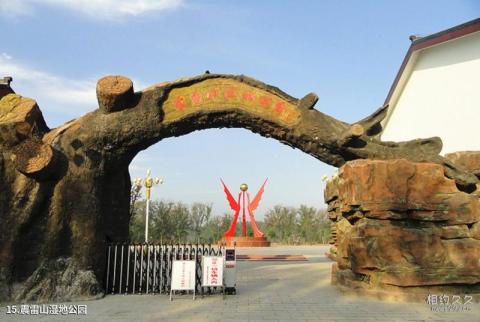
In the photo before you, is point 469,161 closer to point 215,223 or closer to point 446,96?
point 446,96

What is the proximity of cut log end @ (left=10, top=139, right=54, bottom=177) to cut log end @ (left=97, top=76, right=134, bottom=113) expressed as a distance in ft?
4.59

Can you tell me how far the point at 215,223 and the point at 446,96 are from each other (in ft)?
91.4

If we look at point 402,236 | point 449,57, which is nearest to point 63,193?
point 402,236

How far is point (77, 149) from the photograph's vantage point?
794 cm

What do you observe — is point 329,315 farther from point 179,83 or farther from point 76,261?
point 179,83

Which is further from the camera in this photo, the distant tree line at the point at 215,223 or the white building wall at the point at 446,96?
the distant tree line at the point at 215,223

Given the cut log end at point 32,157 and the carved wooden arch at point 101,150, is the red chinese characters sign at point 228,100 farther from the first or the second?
the cut log end at point 32,157

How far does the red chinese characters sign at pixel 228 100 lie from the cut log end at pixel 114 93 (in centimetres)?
81

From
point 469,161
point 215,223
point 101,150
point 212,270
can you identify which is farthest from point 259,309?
point 215,223

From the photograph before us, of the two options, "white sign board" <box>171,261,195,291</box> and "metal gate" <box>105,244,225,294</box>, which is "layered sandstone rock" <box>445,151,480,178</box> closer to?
"metal gate" <box>105,244,225,294</box>

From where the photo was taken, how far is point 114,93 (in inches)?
309

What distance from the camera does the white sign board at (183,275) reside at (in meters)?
7.79

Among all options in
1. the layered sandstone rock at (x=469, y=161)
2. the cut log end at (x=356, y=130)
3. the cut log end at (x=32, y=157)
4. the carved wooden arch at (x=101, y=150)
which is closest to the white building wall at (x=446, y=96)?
the layered sandstone rock at (x=469, y=161)

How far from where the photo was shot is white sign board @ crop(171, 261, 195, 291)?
7.79m
